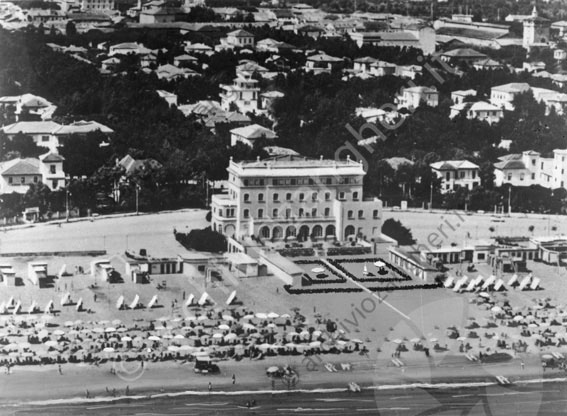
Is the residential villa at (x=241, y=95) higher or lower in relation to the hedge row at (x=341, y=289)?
higher

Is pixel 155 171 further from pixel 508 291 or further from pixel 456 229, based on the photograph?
pixel 508 291

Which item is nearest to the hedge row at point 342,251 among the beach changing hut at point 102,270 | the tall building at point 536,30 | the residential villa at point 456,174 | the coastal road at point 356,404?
the beach changing hut at point 102,270

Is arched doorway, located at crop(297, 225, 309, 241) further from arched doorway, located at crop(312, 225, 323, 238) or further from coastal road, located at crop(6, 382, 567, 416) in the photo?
coastal road, located at crop(6, 382, 567, 416)

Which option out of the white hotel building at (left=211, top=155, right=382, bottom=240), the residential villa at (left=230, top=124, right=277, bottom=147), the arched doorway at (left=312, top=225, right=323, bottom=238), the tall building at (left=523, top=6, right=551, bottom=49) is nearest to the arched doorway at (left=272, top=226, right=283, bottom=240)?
the white hotel building at (left=211, top=155, right=382, bottom=240)

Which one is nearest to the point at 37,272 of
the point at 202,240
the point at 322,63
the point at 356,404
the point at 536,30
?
the point at 202,240

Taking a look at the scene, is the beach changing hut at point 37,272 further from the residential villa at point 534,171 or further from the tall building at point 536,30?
the tall building at point 536,30

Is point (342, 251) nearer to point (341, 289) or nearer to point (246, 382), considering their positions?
point (341, 289)
